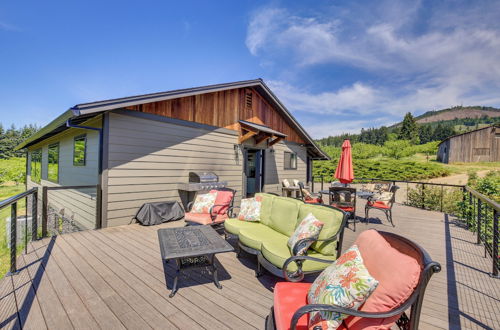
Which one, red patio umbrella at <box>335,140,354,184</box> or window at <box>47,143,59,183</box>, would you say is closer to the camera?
red patio umbrella at <box>335,140,354,184</box>

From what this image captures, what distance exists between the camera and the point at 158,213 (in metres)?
5.18

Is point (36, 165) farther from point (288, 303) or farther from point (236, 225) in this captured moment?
point (288, 303)

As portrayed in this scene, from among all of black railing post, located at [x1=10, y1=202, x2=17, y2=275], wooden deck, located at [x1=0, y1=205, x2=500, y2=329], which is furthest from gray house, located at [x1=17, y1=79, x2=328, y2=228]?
black railing post, located at [x1=10, y1=202, x2=17, y2=275]

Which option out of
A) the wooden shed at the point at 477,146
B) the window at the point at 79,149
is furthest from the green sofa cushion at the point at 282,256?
the wooden shed at the point at 477,146

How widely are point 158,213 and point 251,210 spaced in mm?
2642

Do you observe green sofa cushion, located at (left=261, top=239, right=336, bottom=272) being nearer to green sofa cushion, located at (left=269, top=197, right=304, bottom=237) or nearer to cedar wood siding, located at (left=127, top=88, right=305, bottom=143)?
green sofa cushion, located at (left=269, top=197, right=304, bottom=237)

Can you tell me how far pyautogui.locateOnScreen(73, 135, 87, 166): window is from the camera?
18.1ft

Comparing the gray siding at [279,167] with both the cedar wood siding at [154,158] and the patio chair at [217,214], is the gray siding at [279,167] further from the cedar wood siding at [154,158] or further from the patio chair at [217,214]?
the patio chair at [217,214]

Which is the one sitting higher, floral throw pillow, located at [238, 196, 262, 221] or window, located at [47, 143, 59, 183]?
window, located at [47, 143, 59, 183]

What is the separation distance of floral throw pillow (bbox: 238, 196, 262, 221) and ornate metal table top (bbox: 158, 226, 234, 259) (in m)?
0.87

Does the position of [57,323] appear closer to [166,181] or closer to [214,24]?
[166,181]

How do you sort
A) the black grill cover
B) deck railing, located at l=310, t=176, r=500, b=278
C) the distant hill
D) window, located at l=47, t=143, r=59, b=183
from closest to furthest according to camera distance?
deck railing, located at l=310, t=176, r=500, b=278, the black grill cover, window, located at l=47, t=143, r=59, b=183, the distant hill

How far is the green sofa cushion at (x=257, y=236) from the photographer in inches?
115

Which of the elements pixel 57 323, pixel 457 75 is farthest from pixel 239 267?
pixel 457 75
